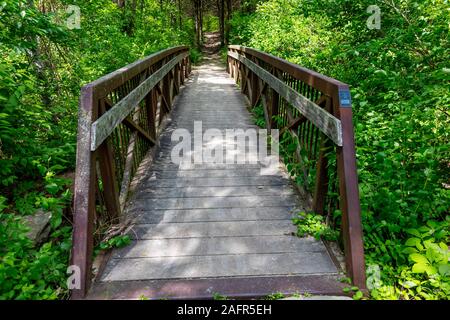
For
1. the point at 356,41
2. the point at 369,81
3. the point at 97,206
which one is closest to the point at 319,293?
the point at 97,206

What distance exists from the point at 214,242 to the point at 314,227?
90cm

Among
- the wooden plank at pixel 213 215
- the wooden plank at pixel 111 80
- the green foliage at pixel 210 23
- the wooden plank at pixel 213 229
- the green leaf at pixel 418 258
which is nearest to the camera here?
the green leaf at pixel 418 258

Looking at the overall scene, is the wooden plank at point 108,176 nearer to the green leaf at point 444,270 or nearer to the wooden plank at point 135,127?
the wooden plank at point 135,127

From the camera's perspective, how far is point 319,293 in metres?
2.24

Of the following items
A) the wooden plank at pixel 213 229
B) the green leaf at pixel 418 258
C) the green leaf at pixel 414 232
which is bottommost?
the wooden plank at pixel 213 229

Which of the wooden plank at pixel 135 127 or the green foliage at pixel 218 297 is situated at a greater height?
the wooden plank at pixel 135 127

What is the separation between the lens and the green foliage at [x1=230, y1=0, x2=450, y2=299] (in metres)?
2.31

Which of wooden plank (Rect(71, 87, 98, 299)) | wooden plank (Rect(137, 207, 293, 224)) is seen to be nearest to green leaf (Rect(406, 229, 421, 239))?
wooden plank (Rect(137, 207, 293, 224))

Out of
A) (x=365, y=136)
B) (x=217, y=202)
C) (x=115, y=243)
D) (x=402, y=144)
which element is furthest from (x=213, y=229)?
(x=402, y=144)

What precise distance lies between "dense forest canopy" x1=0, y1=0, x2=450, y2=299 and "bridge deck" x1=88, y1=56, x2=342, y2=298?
0.42m

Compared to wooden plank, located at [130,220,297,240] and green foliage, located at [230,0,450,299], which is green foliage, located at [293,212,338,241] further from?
green foliage, located at [230,0,450,299]

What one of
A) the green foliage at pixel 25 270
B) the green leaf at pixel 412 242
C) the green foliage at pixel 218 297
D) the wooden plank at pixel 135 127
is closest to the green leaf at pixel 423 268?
the green leaf at pixel 412 242

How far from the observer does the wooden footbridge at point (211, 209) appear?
232 cm

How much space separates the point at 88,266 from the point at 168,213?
3.52ft
